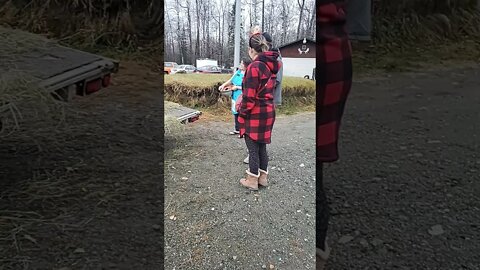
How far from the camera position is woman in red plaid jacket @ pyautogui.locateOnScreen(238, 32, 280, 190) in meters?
0.69

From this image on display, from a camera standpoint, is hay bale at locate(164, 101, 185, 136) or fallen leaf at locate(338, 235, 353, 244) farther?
fallen leaf at locate(338, 235, 353, 244)

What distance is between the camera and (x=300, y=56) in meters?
0.68

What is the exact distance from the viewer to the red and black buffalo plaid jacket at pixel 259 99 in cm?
69

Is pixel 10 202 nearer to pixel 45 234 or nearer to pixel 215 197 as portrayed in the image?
pixel 45 234

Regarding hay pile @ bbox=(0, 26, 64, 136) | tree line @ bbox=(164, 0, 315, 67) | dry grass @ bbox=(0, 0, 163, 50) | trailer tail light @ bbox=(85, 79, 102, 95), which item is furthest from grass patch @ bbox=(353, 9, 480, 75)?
tree line @ bbox=(164, 0, 315, 67)

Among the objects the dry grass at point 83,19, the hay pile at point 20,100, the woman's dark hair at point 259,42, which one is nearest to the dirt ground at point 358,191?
the woman's dark hair at point 259,42

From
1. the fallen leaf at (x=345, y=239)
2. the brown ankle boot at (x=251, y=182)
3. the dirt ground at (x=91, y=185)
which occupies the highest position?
the brown ankle boot at (x=251, y=182)

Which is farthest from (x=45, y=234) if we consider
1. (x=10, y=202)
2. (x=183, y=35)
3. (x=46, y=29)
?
(x=46, y=29)

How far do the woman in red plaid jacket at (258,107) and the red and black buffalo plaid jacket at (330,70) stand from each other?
0.22ft

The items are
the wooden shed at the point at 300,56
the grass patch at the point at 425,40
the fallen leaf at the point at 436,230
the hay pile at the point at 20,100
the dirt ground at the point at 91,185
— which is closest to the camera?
the wooden shed at the point at 300,56

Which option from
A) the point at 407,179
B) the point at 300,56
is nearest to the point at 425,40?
the point at 407,179

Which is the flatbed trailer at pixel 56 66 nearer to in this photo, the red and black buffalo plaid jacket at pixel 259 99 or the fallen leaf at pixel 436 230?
the red and black buffalo plaid jacket at pixel 259 99

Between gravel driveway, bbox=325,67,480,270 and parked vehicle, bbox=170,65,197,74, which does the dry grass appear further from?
parked vehicle, bbox=170,65,197,74

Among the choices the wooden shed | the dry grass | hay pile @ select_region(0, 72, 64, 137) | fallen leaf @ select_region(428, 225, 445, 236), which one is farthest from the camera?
the dry grass
